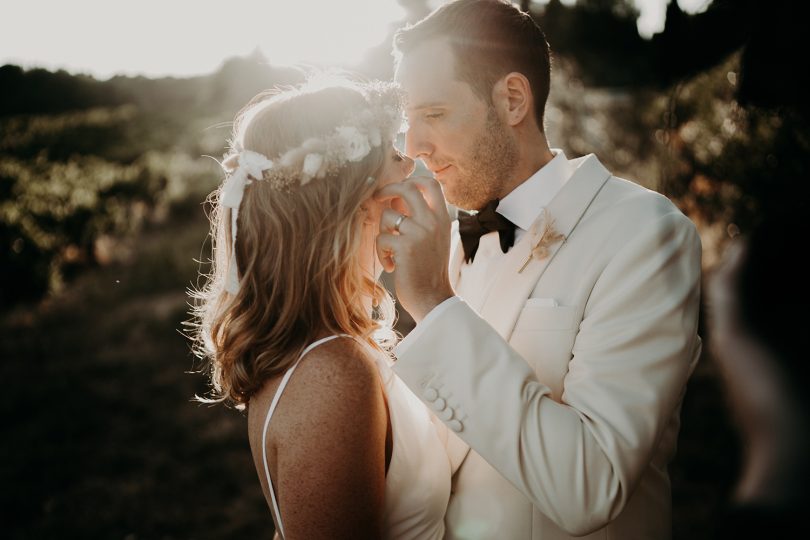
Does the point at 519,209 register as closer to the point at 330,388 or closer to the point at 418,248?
the point at 418,248

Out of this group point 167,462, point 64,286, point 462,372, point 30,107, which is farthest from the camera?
point 30,107

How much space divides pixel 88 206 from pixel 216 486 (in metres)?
10.1

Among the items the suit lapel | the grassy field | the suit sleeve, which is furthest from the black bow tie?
the grassy field

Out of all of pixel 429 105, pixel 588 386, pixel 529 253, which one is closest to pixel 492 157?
pixel 429 105

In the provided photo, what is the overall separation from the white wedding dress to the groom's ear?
4.03 feet

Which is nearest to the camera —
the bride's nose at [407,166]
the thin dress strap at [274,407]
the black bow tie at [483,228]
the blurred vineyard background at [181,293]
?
the blurred vineyard background at [181,293]

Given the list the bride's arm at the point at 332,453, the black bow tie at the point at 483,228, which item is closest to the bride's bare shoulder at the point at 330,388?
the bride's arm at the point at 332,453

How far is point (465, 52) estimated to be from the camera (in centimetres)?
260

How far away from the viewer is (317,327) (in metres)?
2.02

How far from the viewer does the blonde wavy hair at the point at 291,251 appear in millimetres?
2002

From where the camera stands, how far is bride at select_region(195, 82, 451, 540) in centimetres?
→ 179

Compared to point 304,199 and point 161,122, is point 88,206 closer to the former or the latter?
point 304,199

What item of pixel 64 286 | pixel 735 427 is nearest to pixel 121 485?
pixel 735 427

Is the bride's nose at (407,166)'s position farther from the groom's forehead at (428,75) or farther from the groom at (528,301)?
→ the groom's forehead at (428,75)
